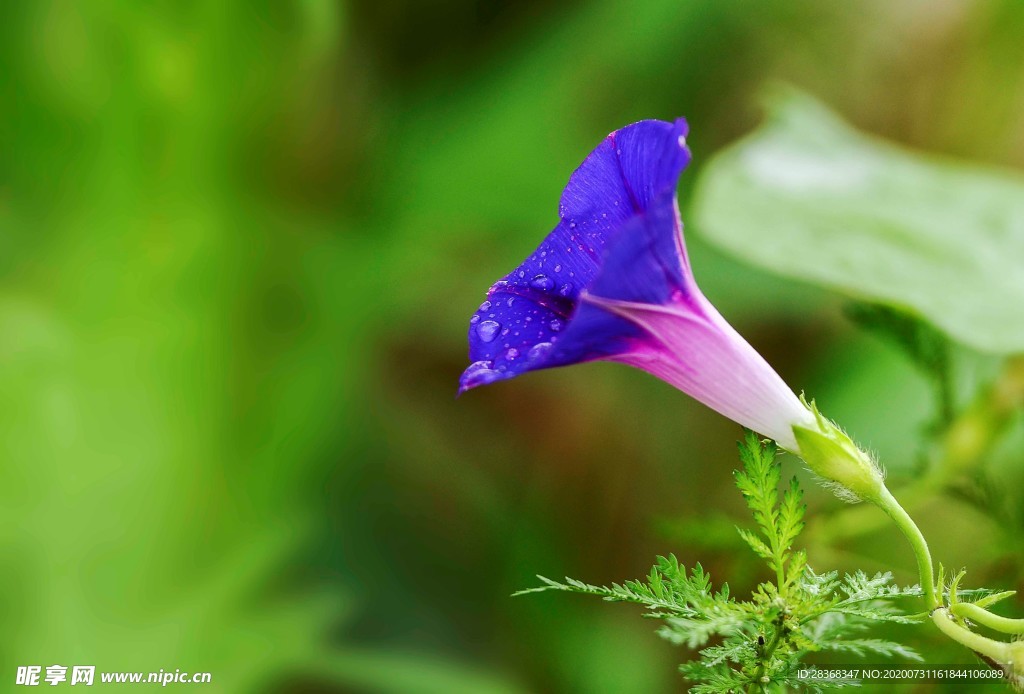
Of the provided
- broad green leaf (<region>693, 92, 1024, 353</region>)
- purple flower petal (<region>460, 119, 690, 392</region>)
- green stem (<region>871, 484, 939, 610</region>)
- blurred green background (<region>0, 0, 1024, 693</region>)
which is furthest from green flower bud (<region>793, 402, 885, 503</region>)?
blurred green background (<region>0, 0, 1024, 693</region>)

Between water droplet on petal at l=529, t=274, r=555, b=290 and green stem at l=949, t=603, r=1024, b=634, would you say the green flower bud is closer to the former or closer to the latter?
green stem at l=949, t=603, r=1024, b=634

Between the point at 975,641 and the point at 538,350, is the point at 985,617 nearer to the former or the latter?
the point at 975,641

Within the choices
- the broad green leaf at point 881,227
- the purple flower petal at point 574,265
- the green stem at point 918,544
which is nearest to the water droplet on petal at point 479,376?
the purple flower petal at point 574,265

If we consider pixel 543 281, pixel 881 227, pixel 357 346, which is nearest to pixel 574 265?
pixel 543 281

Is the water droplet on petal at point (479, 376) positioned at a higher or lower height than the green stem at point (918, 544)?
higher

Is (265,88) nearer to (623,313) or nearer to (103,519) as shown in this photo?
(103,519)

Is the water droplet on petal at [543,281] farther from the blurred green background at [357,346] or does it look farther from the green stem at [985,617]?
the blurred green background at [357,346]

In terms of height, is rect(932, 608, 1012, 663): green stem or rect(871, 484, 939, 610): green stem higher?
rect(871, 484, 939, 610): green stem
